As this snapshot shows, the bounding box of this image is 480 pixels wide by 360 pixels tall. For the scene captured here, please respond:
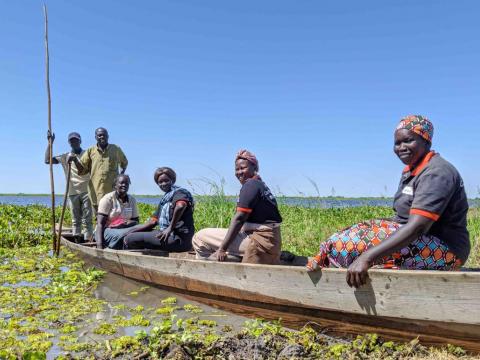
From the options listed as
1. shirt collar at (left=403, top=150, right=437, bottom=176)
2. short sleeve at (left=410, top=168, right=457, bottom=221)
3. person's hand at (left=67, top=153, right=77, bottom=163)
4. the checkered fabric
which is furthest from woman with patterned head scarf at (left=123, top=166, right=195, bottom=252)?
short sleeve at (left=410, top=168, right=457, bottom=221)

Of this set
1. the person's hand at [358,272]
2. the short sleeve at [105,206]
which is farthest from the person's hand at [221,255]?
the short sleeve at [105,206]

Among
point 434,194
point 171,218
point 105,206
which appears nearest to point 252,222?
point 171,218

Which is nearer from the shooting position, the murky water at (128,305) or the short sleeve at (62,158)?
the murky water at (128,305)

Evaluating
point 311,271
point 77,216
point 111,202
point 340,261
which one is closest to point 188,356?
point 311,271

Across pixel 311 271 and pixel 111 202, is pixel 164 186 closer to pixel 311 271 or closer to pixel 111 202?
pixel 111 202

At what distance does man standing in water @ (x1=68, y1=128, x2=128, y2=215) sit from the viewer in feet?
24.3

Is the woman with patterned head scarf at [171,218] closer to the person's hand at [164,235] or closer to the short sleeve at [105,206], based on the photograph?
the person's hand at [164,235]

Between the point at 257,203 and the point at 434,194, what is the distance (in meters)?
1.71

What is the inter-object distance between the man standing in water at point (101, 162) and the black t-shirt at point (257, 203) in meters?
4.18

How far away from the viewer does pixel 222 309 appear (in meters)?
4.20

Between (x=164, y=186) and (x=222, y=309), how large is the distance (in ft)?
6.05

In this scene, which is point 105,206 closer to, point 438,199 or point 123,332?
point 123,332

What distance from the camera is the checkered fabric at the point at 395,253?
288 cm

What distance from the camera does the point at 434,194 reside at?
2549 millimetres
